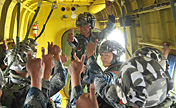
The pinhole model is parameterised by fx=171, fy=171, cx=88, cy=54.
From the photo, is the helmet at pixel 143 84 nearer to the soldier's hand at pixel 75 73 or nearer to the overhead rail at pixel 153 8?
the soldier's hand at pixel 75 73

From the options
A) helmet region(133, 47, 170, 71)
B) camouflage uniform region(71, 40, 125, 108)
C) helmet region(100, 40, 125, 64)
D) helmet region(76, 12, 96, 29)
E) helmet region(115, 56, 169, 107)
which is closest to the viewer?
helmet region(115, 56, 169, 107)

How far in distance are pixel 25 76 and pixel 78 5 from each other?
17.5 ft

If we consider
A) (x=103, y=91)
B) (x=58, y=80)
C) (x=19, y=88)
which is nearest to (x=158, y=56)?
(x=103, y=91)

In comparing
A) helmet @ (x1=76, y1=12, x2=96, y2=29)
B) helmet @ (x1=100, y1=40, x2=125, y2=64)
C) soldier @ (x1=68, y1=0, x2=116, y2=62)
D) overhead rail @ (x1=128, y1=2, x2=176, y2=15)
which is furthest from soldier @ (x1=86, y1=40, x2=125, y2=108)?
helmet @ (x1=76, y1=12, x2=96, y2=29)

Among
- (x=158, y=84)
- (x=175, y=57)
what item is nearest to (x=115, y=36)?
(x=175, y=57)

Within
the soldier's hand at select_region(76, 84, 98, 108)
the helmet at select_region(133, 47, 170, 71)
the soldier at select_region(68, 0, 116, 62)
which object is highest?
the soldier at select_region(68, 0, 116, 62)

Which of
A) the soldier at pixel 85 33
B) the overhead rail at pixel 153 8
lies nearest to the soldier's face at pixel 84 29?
the soldier at pixel 85 33

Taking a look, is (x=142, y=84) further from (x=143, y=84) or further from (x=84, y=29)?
(x=84, y=29)

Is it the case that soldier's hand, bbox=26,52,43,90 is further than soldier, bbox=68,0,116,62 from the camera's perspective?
No

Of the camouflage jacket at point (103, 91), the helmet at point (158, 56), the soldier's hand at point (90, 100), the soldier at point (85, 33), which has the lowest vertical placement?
the camouflage jacket at point (103, 91)

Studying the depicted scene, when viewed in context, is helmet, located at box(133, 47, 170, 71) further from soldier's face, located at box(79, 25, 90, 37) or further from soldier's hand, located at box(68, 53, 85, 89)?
soldier's face, located at box(79, 25, 90, 37)

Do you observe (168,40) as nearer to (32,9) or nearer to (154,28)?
(154,28)

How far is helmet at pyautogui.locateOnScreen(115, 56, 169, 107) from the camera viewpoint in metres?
1.25

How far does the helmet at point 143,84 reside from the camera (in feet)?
4.10
